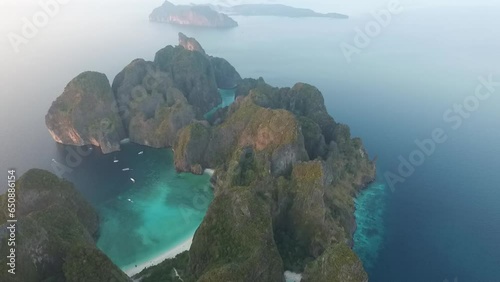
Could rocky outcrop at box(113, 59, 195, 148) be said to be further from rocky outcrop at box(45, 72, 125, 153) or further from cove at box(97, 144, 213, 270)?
cove at box(97, 144, 213, 270)

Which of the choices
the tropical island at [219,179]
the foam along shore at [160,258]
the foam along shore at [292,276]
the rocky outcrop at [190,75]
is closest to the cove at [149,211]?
the foam along shore at [160,258]

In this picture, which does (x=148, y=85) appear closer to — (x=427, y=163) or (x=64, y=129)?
(x=64, y=129)

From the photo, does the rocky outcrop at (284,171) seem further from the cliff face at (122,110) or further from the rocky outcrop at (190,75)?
the rocky outcrop at (190,75)

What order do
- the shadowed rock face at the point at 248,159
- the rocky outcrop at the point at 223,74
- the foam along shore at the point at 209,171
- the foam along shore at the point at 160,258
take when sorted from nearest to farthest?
the shadowed rock face at the point at 248,159 → the foam along shore at the point at 160,258 → the foam along shore at the point at 209,171 → the rocky outcrop at the point at 223,74

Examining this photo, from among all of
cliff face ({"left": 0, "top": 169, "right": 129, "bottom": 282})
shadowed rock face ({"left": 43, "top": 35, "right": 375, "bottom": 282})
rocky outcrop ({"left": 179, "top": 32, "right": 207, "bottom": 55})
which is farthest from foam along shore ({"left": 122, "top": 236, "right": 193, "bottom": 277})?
rocky outcrop ({"left": 179, "top": 32, "right": 207, "bottom": 55})

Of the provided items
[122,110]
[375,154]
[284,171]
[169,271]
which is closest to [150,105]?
[122,110]
